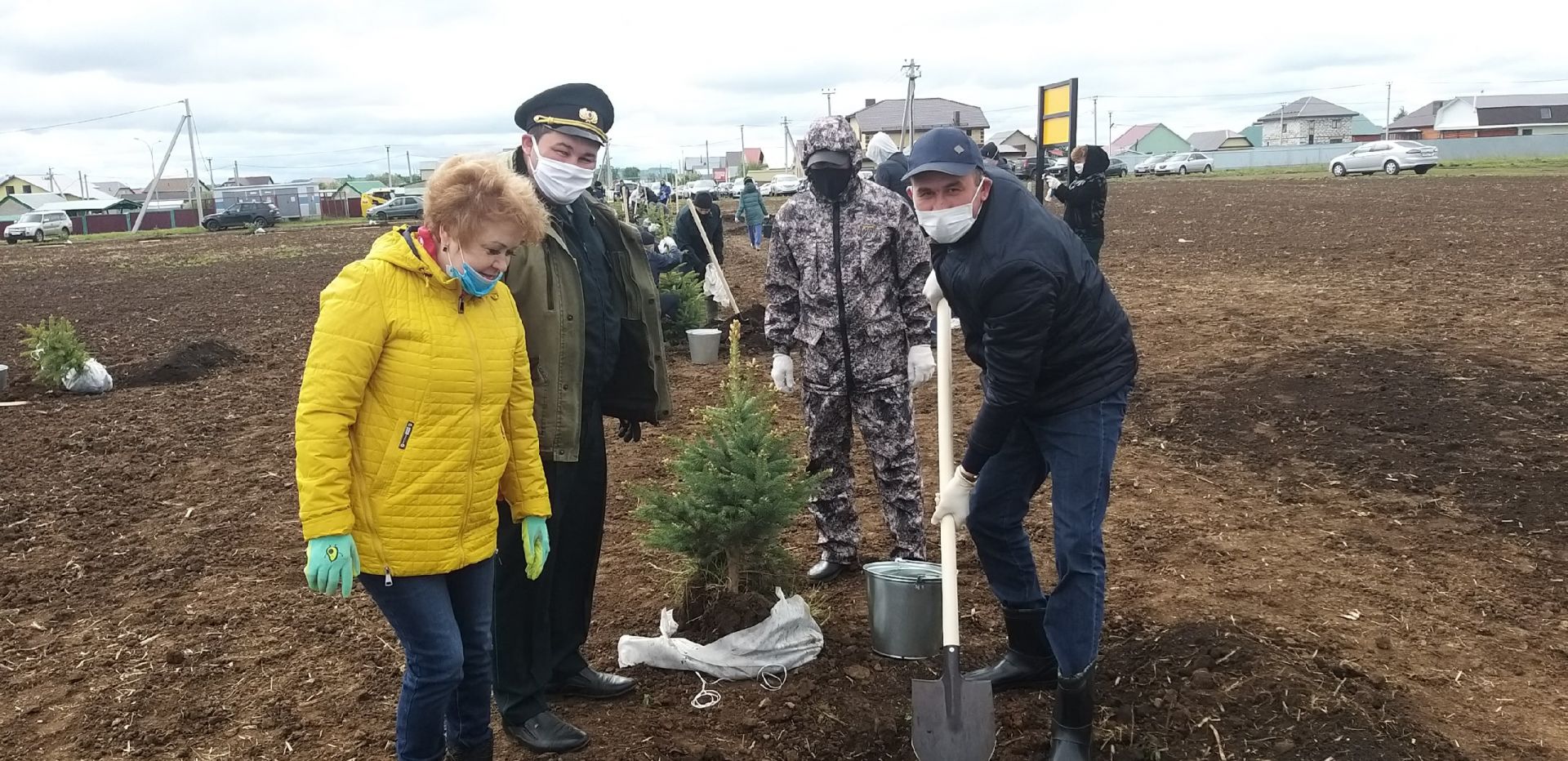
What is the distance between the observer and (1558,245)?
13992mm

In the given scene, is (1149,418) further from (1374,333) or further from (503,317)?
(503,317)

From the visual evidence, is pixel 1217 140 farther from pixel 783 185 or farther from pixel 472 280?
pixel 472 280

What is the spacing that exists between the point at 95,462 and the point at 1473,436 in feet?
26.9

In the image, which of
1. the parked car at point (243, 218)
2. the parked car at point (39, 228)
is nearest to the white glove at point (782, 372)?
the parked car at point (39, 228)

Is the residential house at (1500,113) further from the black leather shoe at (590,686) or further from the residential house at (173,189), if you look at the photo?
the residential house at (173,189)

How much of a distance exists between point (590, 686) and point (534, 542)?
2.85ft

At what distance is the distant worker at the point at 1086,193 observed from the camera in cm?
973

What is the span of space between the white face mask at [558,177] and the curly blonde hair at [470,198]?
25.6 inches

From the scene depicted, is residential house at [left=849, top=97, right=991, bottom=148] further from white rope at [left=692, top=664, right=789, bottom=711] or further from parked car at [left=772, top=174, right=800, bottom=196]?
white rope at [left=692, top=664, right=789, bottom=711]

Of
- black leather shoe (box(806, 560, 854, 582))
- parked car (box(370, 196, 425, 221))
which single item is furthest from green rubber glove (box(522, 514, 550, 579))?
parked car (box(370, 196, 425, 221))

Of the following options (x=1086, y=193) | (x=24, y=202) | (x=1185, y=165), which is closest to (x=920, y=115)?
(x=1185, y=165)

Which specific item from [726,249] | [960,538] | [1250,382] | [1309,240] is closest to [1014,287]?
[960,538]

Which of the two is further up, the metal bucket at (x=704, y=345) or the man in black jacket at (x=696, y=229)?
the man in black jacket at (x=696, y=229)

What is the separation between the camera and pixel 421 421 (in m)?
2.51
